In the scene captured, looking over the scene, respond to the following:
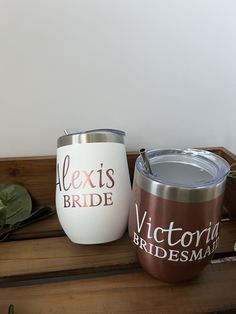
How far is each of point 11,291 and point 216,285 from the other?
0.84ft

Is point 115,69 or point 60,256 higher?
point 115,69

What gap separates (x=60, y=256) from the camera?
17.1 inches

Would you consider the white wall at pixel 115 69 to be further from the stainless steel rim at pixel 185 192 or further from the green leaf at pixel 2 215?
the stainless steel rim at pixel 185 192

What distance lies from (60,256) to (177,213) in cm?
19

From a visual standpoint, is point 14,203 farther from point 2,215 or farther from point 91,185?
point 91,185

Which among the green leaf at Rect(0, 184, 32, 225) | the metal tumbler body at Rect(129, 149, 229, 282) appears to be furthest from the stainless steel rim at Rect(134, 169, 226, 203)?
the green leaf at Rect(0, 184, 32, 225)

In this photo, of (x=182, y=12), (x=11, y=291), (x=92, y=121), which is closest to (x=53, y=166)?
(x=92, y=121)

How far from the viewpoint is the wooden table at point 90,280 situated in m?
0.37

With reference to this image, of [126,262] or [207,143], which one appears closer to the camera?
[126,262]

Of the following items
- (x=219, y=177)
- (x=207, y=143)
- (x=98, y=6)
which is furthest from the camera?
(x=207, y=143)

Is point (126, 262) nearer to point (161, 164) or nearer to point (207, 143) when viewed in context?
Answer: point (161, 164)

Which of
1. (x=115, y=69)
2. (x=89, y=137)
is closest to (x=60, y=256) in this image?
(x=89, y=137)

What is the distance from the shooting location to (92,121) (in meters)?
0.52

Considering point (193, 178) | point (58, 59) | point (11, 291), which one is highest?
point (58, 59)
